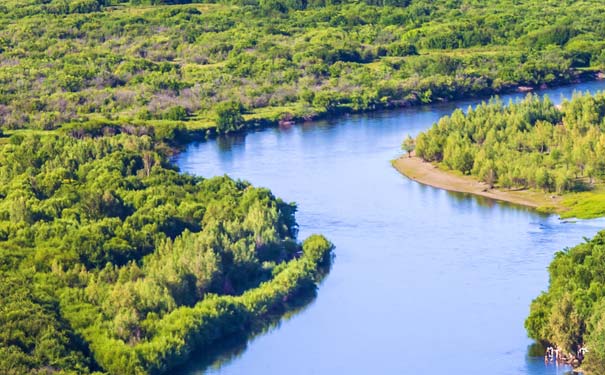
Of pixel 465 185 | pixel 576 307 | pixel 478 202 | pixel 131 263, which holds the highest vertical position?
pixel 131 263

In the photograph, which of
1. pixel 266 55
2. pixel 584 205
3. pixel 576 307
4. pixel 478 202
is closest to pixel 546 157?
pixel 478 202

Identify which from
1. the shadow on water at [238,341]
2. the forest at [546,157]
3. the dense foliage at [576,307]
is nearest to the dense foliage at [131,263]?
the shadow on water at [238,341]

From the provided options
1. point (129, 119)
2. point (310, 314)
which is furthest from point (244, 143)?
point (310, 314)

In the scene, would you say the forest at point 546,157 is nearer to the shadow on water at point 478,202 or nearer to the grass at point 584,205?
the grass at point 584,205

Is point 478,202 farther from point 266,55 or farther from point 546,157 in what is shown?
point 266,55

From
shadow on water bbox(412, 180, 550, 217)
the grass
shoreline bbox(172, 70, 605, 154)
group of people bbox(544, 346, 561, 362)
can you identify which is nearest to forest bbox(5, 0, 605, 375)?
shoreline bbox(172, 70, 605, 154)

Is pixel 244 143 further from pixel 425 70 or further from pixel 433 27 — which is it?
pixel 433 27
